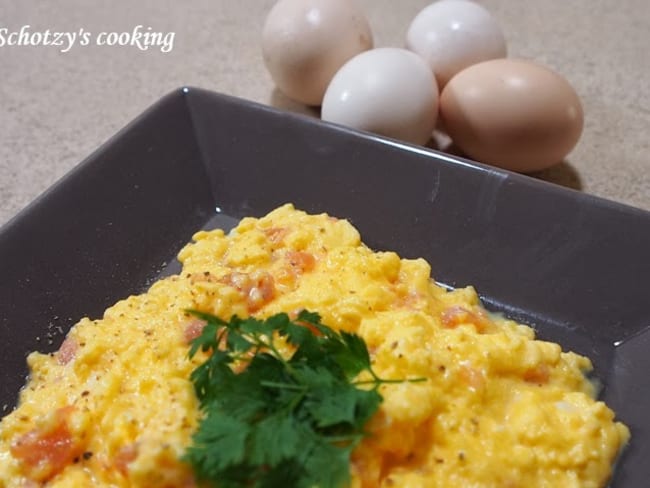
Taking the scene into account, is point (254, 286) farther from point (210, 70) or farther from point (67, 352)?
point (210, 70)

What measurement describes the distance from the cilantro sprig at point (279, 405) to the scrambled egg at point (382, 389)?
0.05 m

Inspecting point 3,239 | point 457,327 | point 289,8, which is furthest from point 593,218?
point 3,239

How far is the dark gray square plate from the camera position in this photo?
4.58 feet

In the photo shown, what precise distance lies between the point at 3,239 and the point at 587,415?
1.07 meters

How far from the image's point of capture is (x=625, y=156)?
6.19 feet

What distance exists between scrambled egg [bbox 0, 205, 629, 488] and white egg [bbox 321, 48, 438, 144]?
1.34 ft

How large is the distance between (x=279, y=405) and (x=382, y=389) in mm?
163

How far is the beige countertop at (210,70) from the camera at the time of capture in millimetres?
1887

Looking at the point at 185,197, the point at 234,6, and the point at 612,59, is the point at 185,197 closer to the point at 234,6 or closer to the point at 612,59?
the point at 234,6

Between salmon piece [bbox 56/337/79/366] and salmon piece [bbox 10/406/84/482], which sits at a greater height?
salmon piece [bbox 56/337/79/366]

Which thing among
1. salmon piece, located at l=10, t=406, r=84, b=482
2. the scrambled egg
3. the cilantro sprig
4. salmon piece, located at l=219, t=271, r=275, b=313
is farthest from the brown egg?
salmon piece, located at l=10, t=406, r=84, b=482

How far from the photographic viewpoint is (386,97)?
1.68 metres

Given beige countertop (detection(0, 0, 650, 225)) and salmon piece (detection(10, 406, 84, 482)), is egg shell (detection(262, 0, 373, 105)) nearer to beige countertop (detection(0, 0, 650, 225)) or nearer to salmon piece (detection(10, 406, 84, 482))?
beige countertop (detection(0, 0, 650, 225))

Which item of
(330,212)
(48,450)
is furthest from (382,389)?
(330,212)
